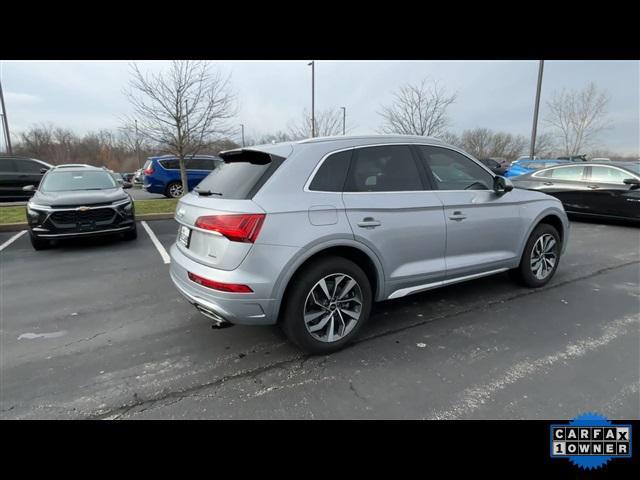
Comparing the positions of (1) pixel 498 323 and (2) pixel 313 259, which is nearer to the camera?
(2) pixel 313 259

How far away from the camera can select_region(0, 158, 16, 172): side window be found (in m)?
12.1

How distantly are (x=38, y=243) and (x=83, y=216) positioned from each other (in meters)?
0.97

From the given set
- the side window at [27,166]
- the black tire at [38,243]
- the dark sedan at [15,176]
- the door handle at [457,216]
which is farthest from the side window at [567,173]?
the side window at [27,166]

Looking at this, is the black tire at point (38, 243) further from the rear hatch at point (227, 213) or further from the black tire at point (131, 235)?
the rear hatch at point (227, 213)

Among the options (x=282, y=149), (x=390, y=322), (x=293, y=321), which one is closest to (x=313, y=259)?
(x=293, y=321)

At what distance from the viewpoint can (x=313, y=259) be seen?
282cm

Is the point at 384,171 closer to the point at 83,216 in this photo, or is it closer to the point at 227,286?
the point at 227,286

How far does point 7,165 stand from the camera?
1221cm

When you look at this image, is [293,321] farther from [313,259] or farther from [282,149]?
[282,149]

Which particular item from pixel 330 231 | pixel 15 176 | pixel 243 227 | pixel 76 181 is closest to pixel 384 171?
pixel 330 231

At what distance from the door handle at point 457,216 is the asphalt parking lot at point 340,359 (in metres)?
1.02
